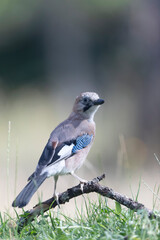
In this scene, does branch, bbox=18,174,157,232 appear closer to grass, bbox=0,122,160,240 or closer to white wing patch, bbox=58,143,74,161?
grass, bbox=0,122,160,240

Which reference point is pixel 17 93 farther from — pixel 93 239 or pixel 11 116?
pixel 93 239

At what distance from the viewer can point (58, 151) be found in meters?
5.00

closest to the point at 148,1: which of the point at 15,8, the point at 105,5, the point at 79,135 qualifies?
the point at 105,5

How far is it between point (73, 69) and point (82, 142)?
12.0 meters

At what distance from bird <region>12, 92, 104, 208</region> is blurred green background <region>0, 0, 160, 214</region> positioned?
24.7 feet

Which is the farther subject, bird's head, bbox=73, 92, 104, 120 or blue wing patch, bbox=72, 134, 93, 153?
bird's head, bbox=73, 92, 104, 120

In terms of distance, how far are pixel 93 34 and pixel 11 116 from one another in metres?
3.65

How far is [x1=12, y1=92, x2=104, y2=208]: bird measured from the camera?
4812mm

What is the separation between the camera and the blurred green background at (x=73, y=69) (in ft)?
45.5

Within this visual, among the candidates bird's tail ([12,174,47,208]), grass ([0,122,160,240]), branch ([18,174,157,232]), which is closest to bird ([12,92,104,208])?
bird's tail ([12,174,47,208])

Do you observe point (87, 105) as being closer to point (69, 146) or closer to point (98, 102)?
point (98, 102)

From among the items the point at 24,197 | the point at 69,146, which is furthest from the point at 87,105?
the point at 24,197

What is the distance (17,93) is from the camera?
17078 millimetres

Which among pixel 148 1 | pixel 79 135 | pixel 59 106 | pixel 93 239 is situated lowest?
pixel 93 239
